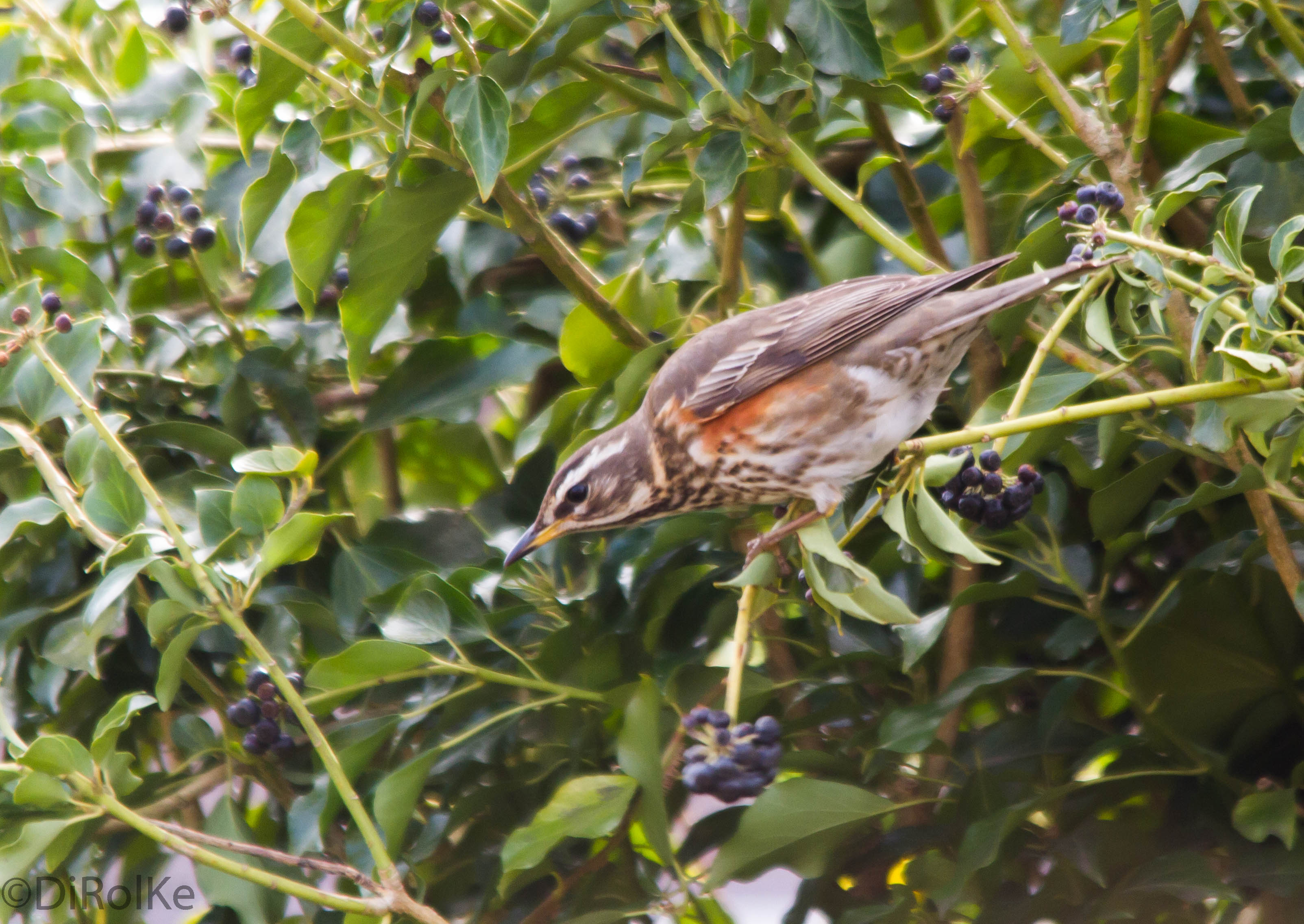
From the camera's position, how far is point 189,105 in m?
2.05

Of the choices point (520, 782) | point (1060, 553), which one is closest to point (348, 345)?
point (520, 782)

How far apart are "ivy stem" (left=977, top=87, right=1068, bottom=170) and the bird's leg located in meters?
0.62

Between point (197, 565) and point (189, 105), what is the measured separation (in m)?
0.91

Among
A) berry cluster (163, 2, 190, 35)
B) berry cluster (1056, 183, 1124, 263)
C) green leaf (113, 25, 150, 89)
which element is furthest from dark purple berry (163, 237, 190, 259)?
berry cluster (1056, 183, 1124, 263)

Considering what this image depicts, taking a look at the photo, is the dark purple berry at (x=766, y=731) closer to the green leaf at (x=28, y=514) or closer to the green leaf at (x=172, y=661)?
the green leaf at (x=172, y=661)

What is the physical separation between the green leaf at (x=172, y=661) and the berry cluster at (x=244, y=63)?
36.7 inches

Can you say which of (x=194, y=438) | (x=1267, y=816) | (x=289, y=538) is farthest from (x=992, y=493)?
(x=194, y=438)

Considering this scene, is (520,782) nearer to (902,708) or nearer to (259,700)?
(259,700)

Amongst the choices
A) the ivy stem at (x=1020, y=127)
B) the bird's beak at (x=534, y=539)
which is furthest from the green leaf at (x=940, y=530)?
the bird's beak at (x=534, y=539)

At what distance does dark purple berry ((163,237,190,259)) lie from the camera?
203 cm

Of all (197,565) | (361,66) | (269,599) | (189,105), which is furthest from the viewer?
(189,105)

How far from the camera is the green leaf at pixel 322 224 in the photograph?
1.78 metres

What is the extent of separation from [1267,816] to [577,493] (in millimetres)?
1077

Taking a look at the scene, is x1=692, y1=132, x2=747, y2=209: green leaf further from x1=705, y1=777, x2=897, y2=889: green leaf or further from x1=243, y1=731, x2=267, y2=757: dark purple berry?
x1=243, y1=731, x2=267, y2=757: dark purple berry
